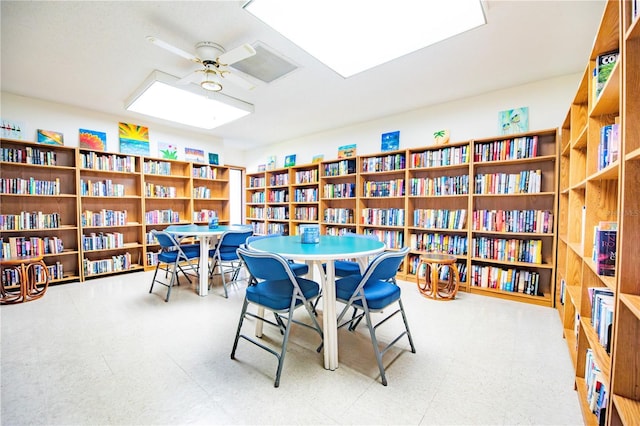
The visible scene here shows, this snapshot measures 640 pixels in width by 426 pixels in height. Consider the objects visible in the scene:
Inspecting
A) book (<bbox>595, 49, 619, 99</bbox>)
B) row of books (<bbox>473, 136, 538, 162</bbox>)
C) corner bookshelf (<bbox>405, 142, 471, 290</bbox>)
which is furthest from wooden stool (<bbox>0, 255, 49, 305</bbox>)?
row of books (<bbox>473, 136, 538, 162</bbox>)

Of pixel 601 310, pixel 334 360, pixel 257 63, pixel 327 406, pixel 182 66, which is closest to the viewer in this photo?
pixel 601 310

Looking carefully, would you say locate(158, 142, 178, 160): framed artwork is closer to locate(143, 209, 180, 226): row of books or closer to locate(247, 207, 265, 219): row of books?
locate(143, 209, 180, 226): row of books

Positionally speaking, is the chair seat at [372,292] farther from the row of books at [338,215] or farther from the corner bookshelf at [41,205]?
the corner bookshelf at [41,205]

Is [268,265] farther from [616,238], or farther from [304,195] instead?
[304,195]

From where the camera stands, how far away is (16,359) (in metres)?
1.92

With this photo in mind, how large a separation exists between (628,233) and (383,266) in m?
1.07

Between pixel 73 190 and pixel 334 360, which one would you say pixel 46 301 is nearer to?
pixel 73 190

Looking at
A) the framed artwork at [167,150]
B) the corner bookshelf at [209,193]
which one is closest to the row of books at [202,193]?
the corner bookshelf at [209,193]

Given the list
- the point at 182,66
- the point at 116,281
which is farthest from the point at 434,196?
the point at 116,281

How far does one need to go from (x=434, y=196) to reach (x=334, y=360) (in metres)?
2.71

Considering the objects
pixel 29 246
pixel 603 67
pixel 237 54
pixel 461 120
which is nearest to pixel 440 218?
pixel 461 120

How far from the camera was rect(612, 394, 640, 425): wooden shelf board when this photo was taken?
32.8 inches

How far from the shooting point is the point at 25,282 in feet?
10.3

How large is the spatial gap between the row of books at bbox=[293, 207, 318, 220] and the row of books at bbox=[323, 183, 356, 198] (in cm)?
42
